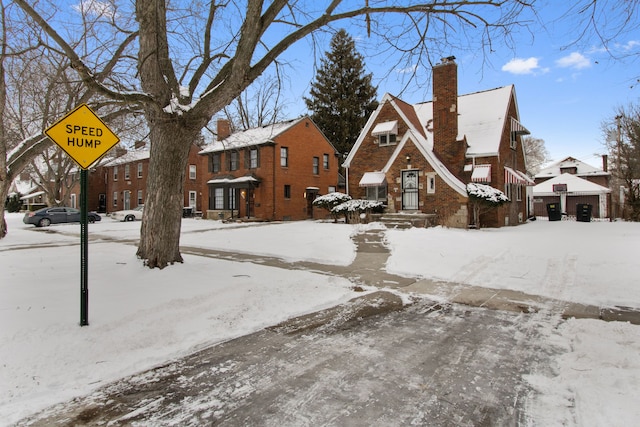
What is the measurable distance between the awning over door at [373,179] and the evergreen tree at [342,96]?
1681 cm

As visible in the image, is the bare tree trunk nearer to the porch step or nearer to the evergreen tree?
the porch step

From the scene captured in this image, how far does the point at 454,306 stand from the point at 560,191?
42.6 meters

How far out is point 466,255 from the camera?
11.0m

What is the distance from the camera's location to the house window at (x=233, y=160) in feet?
99.1

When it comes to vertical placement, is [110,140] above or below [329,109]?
below

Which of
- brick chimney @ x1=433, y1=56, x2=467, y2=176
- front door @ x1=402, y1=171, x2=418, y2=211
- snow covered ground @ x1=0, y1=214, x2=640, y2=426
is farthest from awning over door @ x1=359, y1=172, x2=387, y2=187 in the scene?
snow covered ground @ x1=0, y1=214, x2=640, y2=426

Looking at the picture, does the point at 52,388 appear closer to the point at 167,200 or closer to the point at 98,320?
the point at 98,320

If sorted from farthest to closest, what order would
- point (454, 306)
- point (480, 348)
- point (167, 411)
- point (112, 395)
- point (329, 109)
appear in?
point (329, 109), point (454, 306), point (480, 348), point (112, 395), point (167, 411)

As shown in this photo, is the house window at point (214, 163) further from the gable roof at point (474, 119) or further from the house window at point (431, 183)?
the house window at point (431, 183)

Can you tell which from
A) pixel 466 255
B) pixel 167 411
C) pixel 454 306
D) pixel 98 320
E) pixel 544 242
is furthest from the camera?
pixel 544 242

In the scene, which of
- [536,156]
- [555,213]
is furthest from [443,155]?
[536,156]

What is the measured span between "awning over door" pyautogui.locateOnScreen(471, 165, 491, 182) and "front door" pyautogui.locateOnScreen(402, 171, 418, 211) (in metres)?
3.02

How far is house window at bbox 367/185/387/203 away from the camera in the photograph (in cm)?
2180

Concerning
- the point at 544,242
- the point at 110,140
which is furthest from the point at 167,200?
the point at 544,242
